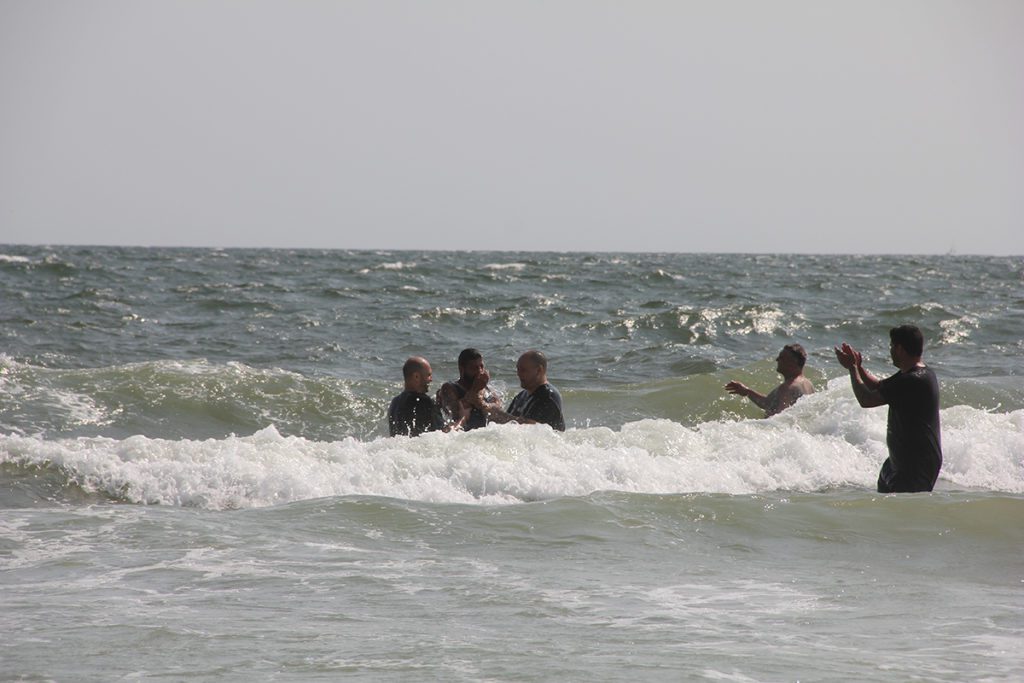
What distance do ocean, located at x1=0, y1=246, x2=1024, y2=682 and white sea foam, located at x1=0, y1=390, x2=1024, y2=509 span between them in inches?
1.3

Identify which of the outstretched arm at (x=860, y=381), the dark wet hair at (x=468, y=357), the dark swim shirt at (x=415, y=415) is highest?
Result: the outstretched arm at (x=860, y=381)

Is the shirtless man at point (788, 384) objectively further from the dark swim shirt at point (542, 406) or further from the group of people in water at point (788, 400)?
the dark swim shirt at point (542, 406)

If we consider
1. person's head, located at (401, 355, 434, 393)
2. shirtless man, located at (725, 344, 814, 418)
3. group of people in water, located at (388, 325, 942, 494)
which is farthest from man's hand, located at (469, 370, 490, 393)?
shirtless man, located at (725, 344, 814, 418)

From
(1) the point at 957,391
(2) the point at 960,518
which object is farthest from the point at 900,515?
(1) the point at 957,391

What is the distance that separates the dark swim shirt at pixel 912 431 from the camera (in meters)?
8.30

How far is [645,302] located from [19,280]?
1475 centimetres

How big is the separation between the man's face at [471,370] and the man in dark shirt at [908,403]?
10.5 feet

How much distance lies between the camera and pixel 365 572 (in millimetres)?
6977

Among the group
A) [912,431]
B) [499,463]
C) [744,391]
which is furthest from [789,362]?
[912,431]

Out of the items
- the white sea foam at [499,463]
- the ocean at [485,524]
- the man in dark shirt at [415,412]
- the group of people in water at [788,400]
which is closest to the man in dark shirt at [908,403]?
the group of people in water at [788,400]

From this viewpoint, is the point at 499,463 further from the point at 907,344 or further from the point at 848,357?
the point at 907,344

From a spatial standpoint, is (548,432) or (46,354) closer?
(548,432)

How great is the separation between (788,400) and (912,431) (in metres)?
4.46

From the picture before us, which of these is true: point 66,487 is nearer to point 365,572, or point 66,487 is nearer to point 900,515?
point 365,572
